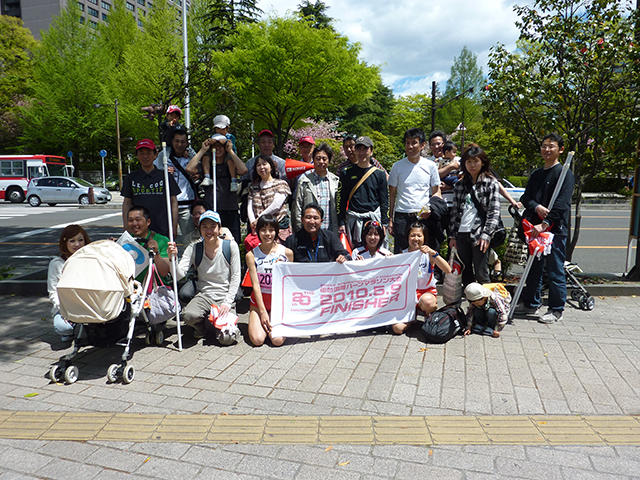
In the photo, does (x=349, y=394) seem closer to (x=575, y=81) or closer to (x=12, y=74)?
(x=575, y=81)

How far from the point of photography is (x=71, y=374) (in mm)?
4191

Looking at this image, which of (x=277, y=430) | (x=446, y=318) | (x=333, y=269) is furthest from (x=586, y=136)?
(x=277, y=430)

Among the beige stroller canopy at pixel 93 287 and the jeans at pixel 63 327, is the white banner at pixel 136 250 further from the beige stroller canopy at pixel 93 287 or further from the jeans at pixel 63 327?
the jeans at pixel 63 327

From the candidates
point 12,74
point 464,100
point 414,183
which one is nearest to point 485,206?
point 414,183

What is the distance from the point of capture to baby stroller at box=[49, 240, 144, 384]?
3.95 meters

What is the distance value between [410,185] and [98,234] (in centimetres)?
1180

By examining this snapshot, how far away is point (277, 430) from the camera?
3.39 m

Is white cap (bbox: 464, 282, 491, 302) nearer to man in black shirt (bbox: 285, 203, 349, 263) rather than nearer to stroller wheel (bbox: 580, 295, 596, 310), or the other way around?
man in black shirt (bbox: 285, 203, 349, 263)

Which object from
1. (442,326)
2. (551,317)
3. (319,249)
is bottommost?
(551,317)

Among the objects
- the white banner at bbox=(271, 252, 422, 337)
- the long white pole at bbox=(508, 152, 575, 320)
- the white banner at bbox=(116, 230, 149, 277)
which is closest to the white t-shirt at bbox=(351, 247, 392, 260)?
the white banner at bbox=(271, 252, 422, 337)

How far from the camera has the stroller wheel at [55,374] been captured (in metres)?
4.16

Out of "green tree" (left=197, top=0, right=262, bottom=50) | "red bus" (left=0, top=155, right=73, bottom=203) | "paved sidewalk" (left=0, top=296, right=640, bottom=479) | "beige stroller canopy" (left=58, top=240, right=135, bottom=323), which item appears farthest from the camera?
"red bus" (left=0, top=155, right=73, bottom=203)

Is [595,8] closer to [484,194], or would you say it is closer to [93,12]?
[484,194]

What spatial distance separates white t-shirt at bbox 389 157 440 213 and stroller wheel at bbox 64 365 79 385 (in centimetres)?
402
